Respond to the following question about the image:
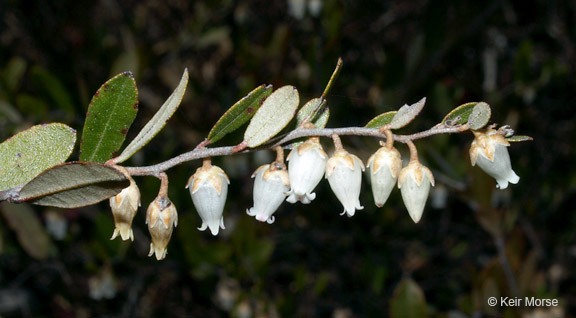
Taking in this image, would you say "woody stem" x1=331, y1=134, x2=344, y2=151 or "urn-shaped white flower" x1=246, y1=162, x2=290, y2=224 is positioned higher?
"woody stem" x1=331, y1=134, x2=344, y2=151

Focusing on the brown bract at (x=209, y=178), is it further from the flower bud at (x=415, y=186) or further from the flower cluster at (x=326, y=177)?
the flower bud at (x=415, y=186)

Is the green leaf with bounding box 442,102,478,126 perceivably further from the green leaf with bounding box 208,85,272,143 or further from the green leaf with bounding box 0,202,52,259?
the green leaf with bounding box 0,202,52,259

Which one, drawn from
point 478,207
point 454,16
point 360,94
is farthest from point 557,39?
point 478,207

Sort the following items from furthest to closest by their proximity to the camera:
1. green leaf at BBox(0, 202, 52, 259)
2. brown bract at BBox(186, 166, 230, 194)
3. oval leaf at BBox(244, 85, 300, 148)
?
green leaf at BBox(0, 202, 52, 259), brown bract at BBox(186, 166, 230, 194), oval leaf at BBox(244, 85, 300, 148)

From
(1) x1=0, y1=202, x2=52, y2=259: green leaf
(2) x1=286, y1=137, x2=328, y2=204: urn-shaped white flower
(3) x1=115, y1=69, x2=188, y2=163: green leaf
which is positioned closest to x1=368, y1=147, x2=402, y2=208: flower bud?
(2) x1=286, y1=137, x2=328, y2=204: urn-shaped white flower

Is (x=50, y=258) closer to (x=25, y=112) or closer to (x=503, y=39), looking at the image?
(x=25, y=112)

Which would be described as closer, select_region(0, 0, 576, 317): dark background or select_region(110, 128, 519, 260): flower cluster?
select_region(110, 128, 519, 260): flower cluster
